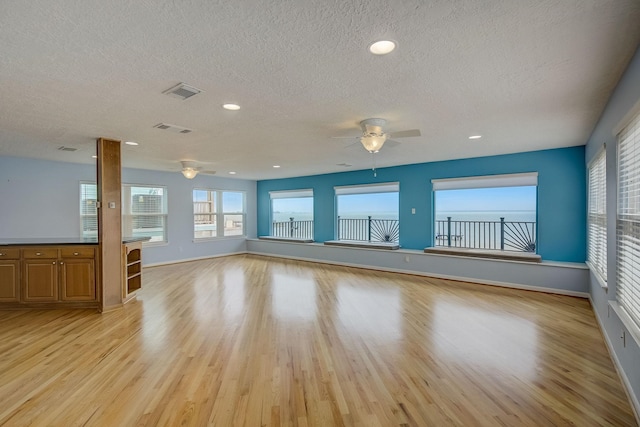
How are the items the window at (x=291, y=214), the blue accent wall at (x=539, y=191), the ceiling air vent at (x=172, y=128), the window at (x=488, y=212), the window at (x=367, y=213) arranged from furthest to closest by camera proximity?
the window at (x=291, y=214) < the window at (x=367, y=213) < the window at (x=488, y=212) < the blue accent wall at (x=539, y=191) < the ceiling air vent at (x=172, y=128)

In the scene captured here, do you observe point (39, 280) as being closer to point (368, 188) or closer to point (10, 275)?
point (10, 275)

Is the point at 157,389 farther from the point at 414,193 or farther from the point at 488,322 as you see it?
the point at 414,193

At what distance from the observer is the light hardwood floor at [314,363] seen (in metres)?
2.09

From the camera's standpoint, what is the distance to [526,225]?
629 cm

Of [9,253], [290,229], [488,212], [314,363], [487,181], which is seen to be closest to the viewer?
[314,363]

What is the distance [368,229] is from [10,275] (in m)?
7.10

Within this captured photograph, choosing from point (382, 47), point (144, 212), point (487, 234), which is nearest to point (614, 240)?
point (382, 47)

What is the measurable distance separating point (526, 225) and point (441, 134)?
3.54 metres

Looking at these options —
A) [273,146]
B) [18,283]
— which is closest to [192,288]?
[18,283]

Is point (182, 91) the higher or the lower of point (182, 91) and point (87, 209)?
the higher

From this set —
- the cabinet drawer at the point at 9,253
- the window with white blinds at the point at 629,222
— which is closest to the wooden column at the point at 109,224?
the cabinet drawer at the point at 9,253

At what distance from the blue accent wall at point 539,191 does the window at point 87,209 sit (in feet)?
18.0

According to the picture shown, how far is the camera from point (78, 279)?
4.39m

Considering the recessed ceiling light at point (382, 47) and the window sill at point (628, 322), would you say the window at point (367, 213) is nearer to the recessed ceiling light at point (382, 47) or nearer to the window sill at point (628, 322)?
the window sill at point (628, 322)
